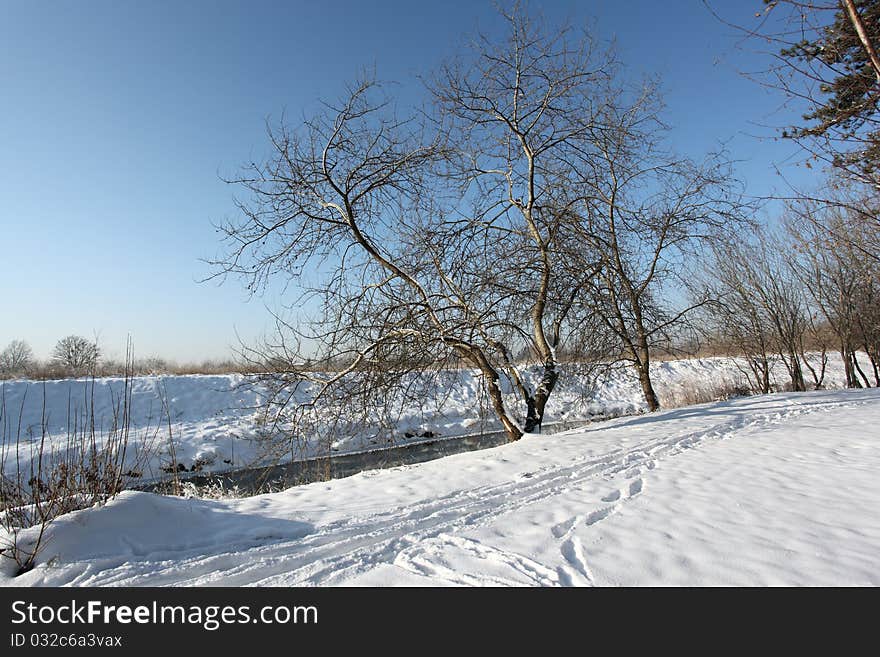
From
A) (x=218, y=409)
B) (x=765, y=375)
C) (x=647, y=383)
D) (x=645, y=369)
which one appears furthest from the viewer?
(x=218, y=409)

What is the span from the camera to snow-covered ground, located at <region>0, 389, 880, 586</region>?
8.63 ft

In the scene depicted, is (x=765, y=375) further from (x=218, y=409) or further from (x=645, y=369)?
(x=218, y=409)

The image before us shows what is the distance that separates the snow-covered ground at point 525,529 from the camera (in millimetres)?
2631

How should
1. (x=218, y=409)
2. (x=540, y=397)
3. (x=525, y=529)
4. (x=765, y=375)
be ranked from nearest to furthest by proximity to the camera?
(x=525, y=529) < (x=540, y=397) < (x=765, y=375) < (x=218, y=409)

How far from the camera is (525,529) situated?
3.33 m

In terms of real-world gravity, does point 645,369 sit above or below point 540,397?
above

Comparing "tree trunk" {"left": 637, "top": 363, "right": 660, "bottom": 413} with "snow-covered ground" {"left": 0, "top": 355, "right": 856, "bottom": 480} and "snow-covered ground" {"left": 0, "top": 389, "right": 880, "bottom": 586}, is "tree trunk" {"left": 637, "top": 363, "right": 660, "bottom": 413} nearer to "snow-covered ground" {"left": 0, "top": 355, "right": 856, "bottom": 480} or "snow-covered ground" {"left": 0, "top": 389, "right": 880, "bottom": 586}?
"snow-covered ground" {"left": 0, "top": 355, "right": 856, "bottom": 480}

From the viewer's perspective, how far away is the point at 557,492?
4375 millimetres

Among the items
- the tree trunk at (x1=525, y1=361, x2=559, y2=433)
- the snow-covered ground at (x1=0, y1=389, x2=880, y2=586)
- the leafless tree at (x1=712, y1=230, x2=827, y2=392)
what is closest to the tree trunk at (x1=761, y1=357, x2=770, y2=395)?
the leafless tree at (x1=712, y1=230, x2=827, y2=392)

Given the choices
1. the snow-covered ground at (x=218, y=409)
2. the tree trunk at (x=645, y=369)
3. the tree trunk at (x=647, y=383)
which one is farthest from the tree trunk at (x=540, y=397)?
the tree trunk at (x=647, y=383)

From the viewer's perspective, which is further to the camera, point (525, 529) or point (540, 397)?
point (540, 397)

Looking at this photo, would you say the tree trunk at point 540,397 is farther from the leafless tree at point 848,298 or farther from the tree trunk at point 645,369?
the leafless tree at point 848,298

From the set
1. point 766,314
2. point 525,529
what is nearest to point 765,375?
point 766,314
